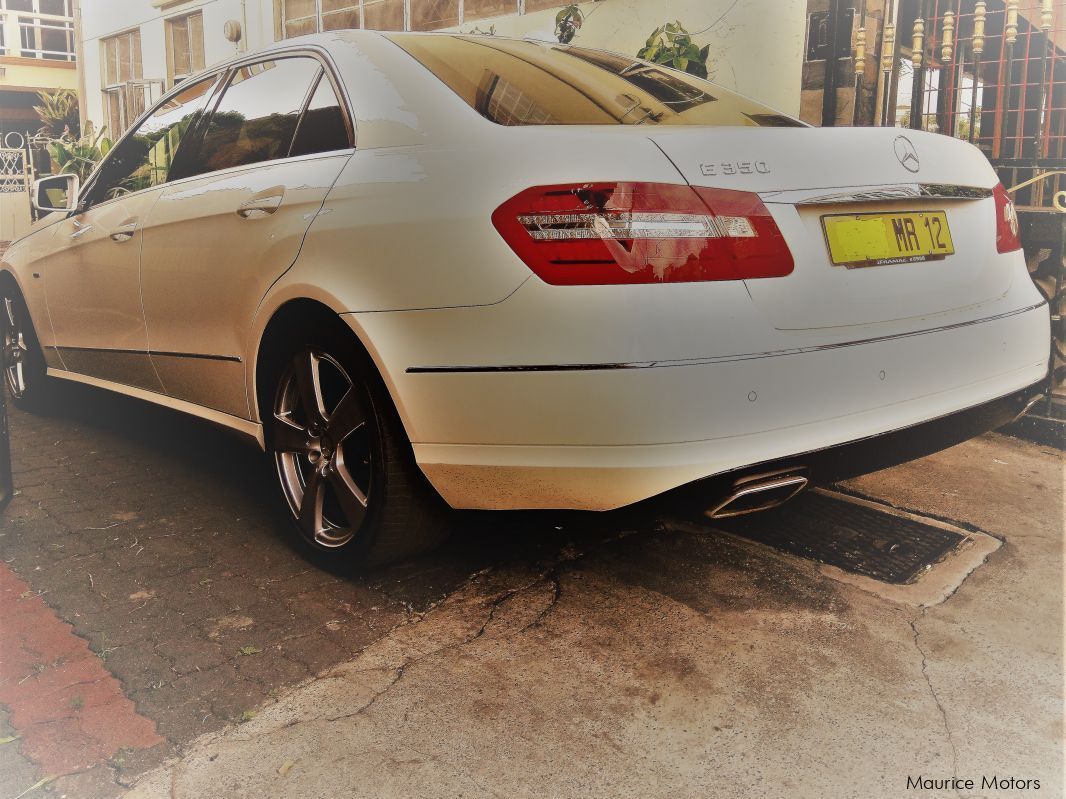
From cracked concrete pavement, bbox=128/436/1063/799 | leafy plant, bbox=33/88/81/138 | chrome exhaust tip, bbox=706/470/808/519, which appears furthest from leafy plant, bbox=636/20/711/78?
leafy plant, bbox=33/88/81/138

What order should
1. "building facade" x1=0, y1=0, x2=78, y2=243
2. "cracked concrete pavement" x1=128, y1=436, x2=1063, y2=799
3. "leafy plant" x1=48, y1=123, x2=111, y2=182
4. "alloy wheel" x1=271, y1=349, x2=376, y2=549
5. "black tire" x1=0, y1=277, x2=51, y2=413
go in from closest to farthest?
"cracked concrete pavement" x1=128, y1=436, x2=1063, y2=799, "alloy wheel" x1=271, y1=349, x2=376, y2=549, "black tire" x1=0, y1=277, x2=51, y2=413, "building facade" x1=0, y1=0, x2=78, y2=243, "leafy plant" x1=48, y1=123, x2=111, y2=182

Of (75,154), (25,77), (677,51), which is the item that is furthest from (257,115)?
(25,77)

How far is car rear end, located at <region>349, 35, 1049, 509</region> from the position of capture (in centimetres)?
220

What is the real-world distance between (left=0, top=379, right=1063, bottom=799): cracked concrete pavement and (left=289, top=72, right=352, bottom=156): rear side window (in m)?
1.25

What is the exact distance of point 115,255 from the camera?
395 cm

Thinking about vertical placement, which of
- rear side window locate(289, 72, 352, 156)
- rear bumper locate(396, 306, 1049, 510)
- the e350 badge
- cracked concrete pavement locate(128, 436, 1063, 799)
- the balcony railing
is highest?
the balcony railing

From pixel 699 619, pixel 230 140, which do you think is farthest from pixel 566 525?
pixel 230 140

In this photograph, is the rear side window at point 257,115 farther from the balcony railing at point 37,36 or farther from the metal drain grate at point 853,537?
the balcony railing at point 37,36

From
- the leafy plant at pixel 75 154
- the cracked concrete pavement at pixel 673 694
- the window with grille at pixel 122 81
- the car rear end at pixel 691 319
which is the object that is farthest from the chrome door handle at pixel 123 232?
the window with grille at pixel 122 81

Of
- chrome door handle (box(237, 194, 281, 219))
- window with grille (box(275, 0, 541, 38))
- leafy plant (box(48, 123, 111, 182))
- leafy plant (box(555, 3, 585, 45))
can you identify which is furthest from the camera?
leafy plant (box(48, 123, 111, 182))

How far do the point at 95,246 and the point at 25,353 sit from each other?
55.0 inches

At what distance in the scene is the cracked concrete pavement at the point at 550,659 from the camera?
2010mm

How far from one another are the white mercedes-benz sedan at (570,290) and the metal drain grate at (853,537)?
532mm

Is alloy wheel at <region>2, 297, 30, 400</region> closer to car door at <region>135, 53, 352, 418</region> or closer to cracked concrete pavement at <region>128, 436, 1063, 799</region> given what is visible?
car door at <region>135, 53, 352, 418</region>
